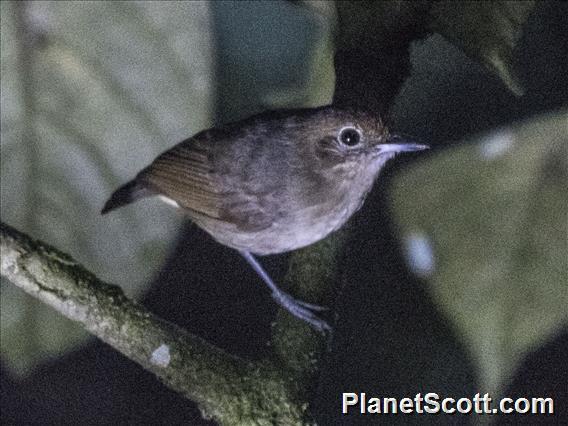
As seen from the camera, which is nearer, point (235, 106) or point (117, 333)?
point (117, 333)

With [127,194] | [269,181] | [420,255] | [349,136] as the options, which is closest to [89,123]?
[127,194]

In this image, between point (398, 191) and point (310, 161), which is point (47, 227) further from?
point (398, 191)

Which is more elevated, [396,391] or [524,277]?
[524,277]

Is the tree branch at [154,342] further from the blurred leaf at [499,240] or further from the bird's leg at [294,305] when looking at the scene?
the blurred leaf at [499,240]

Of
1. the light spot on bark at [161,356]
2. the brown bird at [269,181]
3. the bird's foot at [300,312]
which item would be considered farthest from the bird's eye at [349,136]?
the light spot on bark at [161,356]

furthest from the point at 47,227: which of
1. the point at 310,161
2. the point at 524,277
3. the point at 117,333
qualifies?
the point at 524,277

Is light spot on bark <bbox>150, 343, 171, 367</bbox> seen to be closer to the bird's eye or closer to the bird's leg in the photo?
the bird's leg
